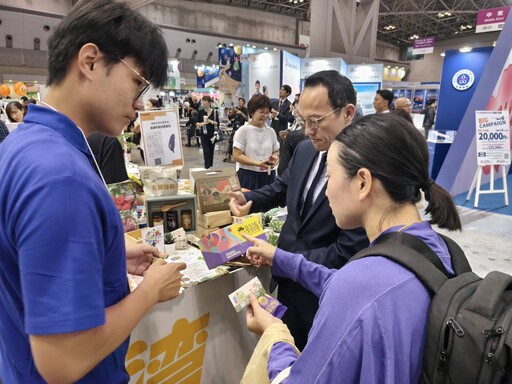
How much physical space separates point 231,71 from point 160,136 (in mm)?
11658

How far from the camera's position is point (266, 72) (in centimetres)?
1159

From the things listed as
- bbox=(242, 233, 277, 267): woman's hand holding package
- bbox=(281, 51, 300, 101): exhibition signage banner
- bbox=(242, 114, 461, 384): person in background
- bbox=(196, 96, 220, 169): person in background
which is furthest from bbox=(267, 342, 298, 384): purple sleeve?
bbox=(281, 51, 300, 101): exhibition signage banner

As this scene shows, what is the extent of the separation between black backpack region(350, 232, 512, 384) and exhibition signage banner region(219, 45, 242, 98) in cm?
1294

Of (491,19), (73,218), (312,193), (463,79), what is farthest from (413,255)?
(491,19)

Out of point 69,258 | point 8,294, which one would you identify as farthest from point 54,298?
point 8,294

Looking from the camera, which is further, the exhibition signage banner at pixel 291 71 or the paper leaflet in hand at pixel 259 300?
the exhibition signage banner at pixel 291 71

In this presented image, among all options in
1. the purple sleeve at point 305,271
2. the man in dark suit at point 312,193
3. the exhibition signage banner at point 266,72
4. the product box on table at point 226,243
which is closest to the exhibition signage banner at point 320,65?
the exhibition signage banner at point 266,72

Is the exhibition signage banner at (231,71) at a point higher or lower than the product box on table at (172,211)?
higher

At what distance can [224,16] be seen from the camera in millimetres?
19469

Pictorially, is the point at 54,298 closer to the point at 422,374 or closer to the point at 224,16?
the point at 422,374

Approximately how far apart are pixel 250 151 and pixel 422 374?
3.69 meters

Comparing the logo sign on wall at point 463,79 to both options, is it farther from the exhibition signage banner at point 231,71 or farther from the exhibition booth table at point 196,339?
the exhibition booth table at point 196,339

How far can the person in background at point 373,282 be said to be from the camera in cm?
66

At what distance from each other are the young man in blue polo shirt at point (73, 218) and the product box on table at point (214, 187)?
116 centimetres
